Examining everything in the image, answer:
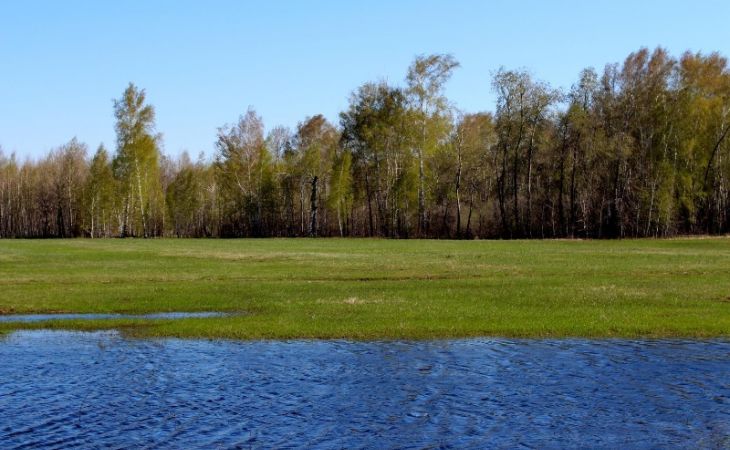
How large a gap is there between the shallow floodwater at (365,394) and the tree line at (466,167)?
7849 centimetres

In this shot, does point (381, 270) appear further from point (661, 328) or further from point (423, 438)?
point (423, 438)

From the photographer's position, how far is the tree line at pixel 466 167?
95.4 metres

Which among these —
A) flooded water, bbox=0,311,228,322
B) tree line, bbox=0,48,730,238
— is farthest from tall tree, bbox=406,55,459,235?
flooded water, bbox=0,311,228,322

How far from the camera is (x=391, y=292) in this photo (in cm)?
3516

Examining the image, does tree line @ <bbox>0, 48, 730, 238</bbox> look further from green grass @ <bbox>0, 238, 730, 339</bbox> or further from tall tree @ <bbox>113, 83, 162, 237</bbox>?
green grass @ <bbox>0, 238, 730, 339</bbox>

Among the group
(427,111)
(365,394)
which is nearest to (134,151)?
(427,111)

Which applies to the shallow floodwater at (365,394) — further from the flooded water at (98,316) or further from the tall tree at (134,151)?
the tall tree at (134,151)

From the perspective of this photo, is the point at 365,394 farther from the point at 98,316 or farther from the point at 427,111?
the point at 427,111

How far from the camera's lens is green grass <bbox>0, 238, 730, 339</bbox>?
2533 centimetres

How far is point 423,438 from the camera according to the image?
13719 mm

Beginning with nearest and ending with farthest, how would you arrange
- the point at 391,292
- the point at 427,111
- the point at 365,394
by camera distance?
the point at 365,394
the point at 391,292
the point at 427,111

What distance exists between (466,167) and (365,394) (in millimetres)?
95212

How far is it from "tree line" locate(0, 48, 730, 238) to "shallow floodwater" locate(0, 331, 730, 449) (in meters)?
78.5

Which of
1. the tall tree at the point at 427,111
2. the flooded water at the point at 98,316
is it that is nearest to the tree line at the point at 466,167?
the tall tree at the point at 427,111
